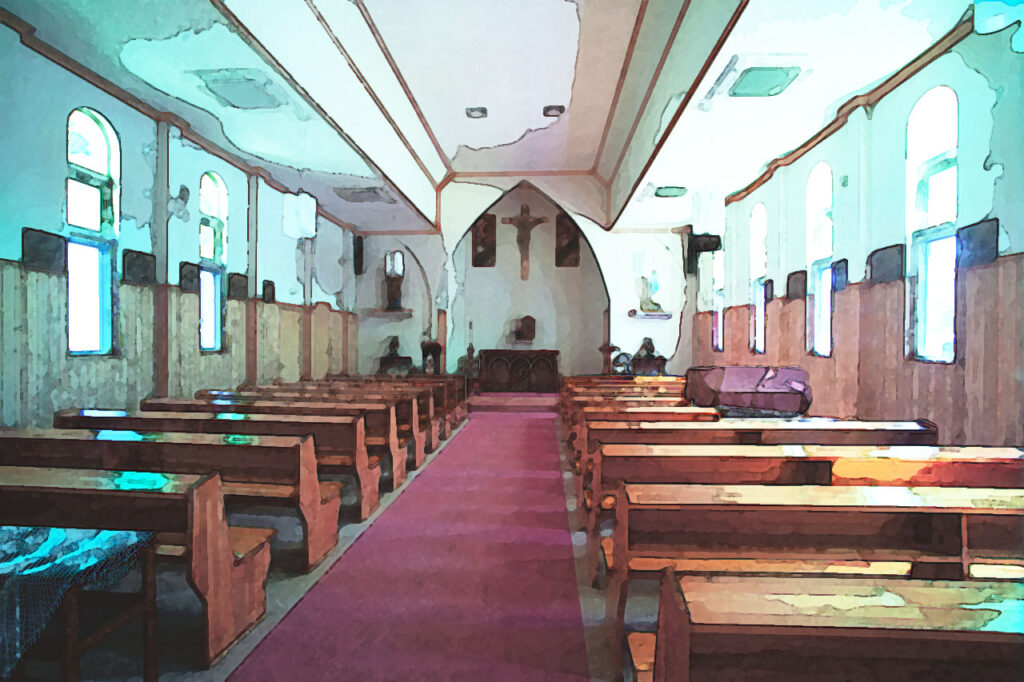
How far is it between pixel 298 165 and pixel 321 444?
15.6 ft

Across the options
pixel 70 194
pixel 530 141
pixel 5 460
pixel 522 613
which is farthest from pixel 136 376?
pixel 530 141

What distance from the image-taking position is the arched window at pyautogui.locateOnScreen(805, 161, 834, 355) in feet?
21.5

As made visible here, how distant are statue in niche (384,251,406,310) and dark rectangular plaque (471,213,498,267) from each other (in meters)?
2.30

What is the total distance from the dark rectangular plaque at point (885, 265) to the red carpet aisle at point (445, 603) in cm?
377

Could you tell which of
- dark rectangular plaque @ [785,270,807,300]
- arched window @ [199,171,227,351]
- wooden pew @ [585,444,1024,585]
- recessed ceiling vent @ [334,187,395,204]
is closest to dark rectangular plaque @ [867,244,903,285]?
dark rectangular plaque @ [785,270,807,300]

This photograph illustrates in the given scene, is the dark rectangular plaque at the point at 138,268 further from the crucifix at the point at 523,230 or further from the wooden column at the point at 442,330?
the crucifix at the point at 523,230

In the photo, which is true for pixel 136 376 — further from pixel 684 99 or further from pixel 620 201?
pixel 620 201

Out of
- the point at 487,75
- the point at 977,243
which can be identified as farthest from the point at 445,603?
the point at 487,75

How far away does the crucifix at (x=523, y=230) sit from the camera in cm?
1234

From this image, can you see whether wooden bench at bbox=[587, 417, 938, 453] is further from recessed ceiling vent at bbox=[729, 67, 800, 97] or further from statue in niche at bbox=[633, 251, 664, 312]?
statue in niche at bbox=[633, 251, 664, 312]

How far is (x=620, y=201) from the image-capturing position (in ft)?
30.3

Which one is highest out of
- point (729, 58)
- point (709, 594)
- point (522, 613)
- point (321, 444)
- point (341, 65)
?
point (341, 65)

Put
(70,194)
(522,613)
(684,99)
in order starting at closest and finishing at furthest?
(522,613) < (70,194) < (684,99)

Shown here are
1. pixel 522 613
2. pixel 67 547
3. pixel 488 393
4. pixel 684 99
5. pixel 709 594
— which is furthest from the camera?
pixel 488 393
